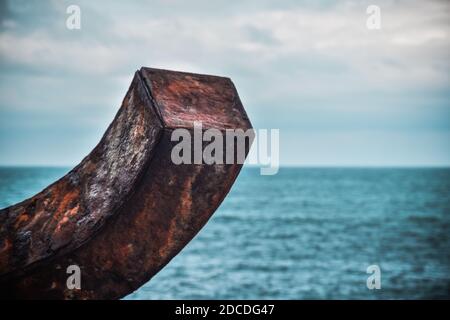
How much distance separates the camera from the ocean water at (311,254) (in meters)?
19.5

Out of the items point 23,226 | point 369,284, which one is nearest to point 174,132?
point 23,226

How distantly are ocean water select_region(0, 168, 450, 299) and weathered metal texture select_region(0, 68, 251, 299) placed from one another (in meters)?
1.58

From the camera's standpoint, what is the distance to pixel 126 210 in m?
2.05

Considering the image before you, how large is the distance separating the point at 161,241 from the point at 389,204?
6400cm

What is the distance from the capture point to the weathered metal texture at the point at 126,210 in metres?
2.01

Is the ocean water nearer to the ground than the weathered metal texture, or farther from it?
nearer to the ground

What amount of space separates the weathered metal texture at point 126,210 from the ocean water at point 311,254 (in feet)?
5.18

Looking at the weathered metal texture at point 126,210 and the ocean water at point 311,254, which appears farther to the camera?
the ocean water at point 311,254

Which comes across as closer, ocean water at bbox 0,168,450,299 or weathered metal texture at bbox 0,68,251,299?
weathered metal texture at bbox 0,68,251,299

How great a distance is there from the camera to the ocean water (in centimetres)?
1955

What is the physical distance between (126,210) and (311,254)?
27772 mm

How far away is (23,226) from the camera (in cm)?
213

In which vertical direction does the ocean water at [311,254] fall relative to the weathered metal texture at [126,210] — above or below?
below
